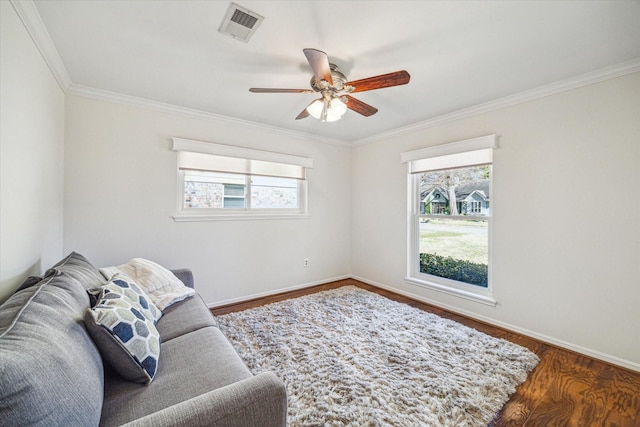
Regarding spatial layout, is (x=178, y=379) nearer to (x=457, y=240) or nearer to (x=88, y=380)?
(x=88, y=380)

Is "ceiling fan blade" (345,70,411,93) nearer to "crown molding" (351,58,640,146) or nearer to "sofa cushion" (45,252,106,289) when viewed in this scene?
"crown molding" (351,58,640,146)

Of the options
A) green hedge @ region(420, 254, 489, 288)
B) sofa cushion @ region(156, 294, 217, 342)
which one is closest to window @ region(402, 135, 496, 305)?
green hedge @ region(420, 254, 489, 288)

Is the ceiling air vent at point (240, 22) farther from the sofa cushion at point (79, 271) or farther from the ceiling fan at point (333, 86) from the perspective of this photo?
the sofa cushion at point (79, 271)

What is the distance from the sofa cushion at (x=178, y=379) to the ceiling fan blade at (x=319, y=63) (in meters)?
1.77

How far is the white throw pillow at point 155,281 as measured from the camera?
1962mm

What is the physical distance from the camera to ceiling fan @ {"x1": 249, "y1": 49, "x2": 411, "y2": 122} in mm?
1723

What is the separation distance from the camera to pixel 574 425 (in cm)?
152

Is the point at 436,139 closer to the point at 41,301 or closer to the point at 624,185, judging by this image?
the point at 624,185

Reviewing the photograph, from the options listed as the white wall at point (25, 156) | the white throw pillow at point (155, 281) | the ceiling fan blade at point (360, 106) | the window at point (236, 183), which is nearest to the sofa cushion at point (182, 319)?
the white throw pillow at point (155, 281)

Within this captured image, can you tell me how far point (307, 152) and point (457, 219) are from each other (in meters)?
2.29

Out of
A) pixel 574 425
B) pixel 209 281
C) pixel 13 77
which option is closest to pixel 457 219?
pixel 574 425

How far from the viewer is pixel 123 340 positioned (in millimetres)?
1154

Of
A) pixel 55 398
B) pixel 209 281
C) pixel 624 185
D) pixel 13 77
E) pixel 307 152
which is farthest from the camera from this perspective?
pixel 307 152

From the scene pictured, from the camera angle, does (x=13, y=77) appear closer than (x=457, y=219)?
Yes
